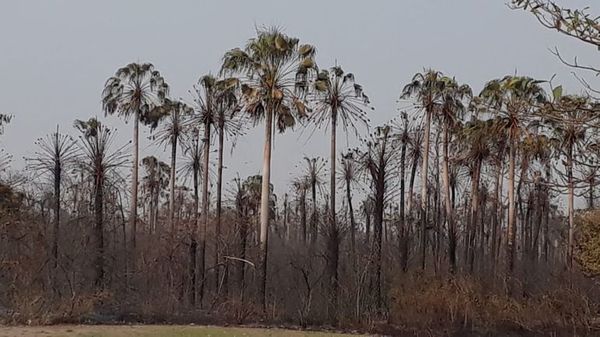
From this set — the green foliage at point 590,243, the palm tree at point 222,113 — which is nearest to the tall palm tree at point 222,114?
the palm tree at point 222,113

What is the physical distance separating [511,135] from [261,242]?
375 inches

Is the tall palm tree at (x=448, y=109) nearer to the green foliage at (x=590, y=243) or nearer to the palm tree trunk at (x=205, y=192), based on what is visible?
the palm tree trunk at (x=205, y=192)

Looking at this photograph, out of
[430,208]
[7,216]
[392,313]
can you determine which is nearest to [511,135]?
[392,313]

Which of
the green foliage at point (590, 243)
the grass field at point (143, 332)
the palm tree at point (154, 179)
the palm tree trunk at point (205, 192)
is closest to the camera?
the green foliage at point (590, 243)

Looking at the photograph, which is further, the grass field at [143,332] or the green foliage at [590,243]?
the grass field at [143,332]

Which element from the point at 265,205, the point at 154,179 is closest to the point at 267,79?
the point at 265,205

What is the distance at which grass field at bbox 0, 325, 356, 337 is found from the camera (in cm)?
1847

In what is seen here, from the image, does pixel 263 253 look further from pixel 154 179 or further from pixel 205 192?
pixel 154 179

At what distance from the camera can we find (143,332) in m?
20.0

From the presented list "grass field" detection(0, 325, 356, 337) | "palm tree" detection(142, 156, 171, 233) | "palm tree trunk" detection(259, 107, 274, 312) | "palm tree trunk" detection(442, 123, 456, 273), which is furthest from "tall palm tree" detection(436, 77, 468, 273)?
"palm tree" detection(142, 156, 171, 233)

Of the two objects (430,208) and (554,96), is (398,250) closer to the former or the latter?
(430,208)

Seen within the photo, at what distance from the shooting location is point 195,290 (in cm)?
2903

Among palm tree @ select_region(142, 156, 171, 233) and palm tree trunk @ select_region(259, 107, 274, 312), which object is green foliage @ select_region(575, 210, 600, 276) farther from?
palm tree @ select_region(142, 156, 171, 233)

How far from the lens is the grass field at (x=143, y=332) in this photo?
60.6 feet
